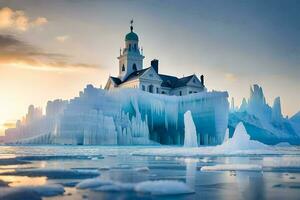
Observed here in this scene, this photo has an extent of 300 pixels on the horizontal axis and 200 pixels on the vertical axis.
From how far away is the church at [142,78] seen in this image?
8656cm

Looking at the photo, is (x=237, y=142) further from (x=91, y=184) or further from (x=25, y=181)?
(x=91, y=184)

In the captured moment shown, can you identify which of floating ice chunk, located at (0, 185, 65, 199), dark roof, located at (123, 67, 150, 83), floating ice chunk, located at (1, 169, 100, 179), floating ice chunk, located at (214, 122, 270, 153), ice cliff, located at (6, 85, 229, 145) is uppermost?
dark roof, located at (123, 67, 150, 83)

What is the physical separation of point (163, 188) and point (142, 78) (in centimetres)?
7462

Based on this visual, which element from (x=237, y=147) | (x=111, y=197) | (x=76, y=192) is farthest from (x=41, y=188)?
(x=237, y=147)

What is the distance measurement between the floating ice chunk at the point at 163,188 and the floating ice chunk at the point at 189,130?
113 feet

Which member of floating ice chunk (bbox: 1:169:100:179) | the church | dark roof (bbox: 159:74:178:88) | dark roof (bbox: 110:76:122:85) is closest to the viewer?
floating ice chunk (bbox: 1:169:100:179)

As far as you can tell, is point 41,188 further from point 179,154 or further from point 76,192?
point 179,154

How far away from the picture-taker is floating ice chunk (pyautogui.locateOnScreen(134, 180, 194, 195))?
36.7 ft

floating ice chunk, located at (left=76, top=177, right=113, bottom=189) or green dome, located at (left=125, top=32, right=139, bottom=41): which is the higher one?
green dome, located at (left=125, top=32, right=139, bottom=41)

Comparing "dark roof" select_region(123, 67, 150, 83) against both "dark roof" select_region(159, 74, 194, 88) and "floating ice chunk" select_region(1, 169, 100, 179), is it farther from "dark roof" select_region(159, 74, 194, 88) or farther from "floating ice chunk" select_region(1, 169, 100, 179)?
"floating ice chunk" select_region(1, 169, 100, 179)

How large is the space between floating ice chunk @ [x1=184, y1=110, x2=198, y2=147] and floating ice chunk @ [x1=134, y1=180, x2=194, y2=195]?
3453 centimetres

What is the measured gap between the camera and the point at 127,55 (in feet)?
313

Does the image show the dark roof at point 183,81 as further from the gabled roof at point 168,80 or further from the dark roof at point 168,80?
the dark roof at point 168,80

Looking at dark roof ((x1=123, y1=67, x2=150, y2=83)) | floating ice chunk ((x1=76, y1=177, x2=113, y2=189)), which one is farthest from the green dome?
floating ice chunk ((x1=76, y1=177, x2=113, y2=189))
